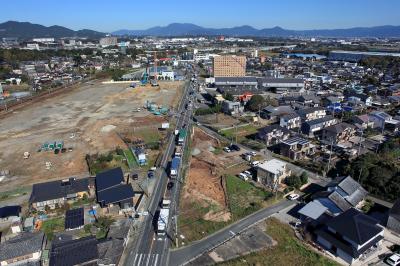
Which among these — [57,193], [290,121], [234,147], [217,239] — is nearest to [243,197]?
[217,239]

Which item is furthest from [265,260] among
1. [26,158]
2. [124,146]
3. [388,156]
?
[26,158]

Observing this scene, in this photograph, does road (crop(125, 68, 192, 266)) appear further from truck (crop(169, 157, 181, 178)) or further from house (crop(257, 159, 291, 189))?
house (crop(257, 159, 291, 189))

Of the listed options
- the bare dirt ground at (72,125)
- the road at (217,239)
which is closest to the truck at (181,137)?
the bare dirt ground at (72,125)

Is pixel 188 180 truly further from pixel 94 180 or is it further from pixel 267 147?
pixel 267 147

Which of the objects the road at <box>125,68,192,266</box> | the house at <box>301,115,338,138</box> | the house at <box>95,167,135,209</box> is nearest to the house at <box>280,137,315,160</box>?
the house at <box>301,115,338,138</box>

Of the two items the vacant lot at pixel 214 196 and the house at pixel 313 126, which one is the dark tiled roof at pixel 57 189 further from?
the house at pixel 313 126

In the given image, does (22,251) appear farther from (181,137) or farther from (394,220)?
(394,220)
